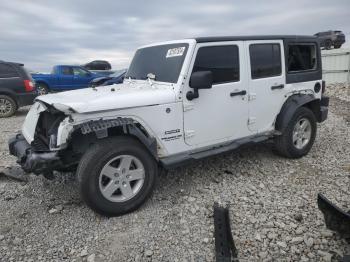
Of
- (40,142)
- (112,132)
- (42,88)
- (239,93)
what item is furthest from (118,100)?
(42,88)

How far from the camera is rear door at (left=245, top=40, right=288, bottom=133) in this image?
14.8ft

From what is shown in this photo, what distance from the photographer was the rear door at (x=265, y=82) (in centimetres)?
452

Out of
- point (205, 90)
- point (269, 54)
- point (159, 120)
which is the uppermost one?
point (269, 54)

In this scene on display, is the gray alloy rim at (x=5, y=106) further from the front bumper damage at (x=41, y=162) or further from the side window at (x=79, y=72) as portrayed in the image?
the front bumper damage at (x=41, y=162)

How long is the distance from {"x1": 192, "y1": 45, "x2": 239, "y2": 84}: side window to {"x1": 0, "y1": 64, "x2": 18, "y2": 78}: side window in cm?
826

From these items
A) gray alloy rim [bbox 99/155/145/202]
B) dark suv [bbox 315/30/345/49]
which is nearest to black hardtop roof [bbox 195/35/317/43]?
gray alloy rim [bbox 99/155/145/202]

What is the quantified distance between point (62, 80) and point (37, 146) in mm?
11918

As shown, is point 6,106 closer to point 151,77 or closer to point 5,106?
point 5,106

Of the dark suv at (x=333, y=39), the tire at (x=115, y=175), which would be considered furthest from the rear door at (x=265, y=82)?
the dark suv at (x=333, y=39)

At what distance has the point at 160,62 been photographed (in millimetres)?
4312

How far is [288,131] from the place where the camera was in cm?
497

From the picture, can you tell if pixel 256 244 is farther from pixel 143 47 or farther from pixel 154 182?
pixel 143 47

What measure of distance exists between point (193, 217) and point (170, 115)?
1.24m

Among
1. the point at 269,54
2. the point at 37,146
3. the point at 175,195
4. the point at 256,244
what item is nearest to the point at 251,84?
the point at 269,54
